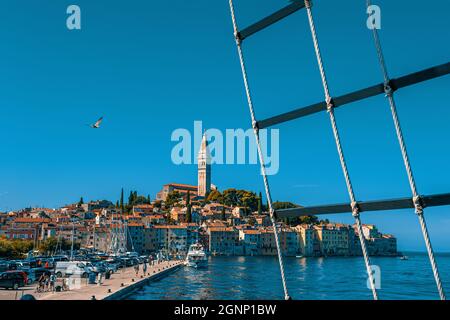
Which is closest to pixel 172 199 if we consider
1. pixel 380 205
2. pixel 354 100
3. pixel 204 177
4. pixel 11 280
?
pixel 204 177

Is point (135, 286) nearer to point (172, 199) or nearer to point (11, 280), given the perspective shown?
point (11, 280)

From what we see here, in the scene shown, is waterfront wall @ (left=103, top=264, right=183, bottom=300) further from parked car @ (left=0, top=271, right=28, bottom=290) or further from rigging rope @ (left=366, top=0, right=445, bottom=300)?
rigging rope @ (left=366, top=0, right=445, bottom=300)

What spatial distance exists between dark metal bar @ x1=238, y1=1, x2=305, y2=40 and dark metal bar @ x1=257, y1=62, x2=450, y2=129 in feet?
2.79

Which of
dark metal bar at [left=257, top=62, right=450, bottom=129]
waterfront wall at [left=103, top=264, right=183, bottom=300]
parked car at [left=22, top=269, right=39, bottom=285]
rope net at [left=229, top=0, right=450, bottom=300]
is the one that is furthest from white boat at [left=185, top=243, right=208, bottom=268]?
dark metal bar at [left=257, top=62, right=450, bottom=129]

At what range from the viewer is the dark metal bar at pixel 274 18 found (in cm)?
385

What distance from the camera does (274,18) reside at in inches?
157

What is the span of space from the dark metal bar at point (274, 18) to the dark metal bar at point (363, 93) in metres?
0.85

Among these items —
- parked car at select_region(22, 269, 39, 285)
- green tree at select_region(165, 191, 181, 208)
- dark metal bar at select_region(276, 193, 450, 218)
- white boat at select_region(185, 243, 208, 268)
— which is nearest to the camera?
dark metal bar at select_region(276, 193, 450, 218)

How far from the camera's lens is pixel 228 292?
117 ft

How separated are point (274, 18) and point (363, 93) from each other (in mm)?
1219

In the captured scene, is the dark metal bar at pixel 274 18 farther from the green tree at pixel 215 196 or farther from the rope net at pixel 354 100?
the green tree at pixel 215 196

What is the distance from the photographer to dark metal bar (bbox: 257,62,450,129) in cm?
275
